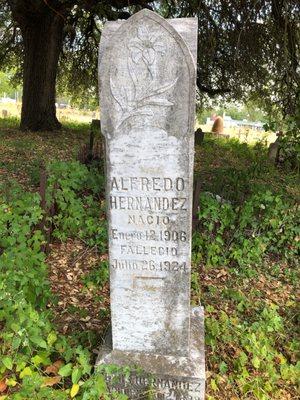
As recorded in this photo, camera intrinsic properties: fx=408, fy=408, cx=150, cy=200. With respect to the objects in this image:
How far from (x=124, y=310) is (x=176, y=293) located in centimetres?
42

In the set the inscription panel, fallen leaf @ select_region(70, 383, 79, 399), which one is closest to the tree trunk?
the inscription panel

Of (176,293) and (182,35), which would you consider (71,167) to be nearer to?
(176,293)

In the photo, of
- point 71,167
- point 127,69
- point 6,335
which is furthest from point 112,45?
point 71,167

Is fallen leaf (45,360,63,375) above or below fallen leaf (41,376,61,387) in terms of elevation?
below

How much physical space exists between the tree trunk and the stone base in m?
9.19

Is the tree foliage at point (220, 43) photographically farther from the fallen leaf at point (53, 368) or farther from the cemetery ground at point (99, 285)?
the fallen leaf at point (53, 368)

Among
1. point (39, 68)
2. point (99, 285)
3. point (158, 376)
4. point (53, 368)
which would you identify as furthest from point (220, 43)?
point (53, 368)

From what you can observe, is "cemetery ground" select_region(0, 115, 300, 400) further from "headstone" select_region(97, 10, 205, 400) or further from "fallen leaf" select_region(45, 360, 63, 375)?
"headstone" select_region(97, 10, 205, 400)

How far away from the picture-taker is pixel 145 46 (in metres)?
2.38

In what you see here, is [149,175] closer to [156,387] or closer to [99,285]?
[156,387]

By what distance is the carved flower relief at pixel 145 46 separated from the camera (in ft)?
7.77

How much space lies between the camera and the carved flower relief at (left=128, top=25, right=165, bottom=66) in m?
2.37

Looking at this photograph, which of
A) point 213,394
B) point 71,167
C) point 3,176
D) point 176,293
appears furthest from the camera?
point 3,176

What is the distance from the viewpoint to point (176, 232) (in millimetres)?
2771
